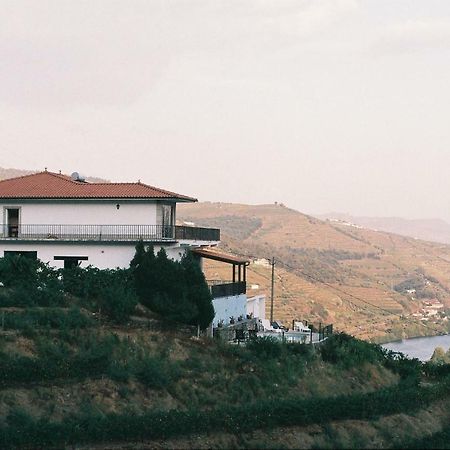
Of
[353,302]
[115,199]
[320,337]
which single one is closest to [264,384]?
[320,337]

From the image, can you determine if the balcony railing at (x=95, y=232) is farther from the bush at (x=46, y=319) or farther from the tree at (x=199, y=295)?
the bush at (x=46, y=319)

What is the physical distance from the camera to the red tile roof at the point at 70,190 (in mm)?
49188

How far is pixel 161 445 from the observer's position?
100ft

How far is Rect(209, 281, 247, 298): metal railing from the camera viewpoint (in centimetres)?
5050

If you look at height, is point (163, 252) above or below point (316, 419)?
above

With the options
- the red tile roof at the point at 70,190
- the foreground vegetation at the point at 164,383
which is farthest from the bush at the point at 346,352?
the red tile roof at the point at 70,190

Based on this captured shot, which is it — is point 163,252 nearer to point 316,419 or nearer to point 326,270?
point 316,419

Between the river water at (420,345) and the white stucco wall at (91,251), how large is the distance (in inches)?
3038

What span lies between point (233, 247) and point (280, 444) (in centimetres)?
13927

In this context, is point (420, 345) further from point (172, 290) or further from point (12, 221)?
point (172, 290)

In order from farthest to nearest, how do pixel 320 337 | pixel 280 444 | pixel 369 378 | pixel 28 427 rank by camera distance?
pixel 320 337, pixel 369 378, pixel 280 444, pixel 28 427

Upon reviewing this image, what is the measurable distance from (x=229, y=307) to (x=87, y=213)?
32.4 ft

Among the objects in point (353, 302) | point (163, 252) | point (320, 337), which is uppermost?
point (163, 252)

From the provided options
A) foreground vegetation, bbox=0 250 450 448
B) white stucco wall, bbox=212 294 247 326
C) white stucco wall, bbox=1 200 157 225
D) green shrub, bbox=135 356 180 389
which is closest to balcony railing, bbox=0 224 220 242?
white stucco wall, bbox=1 200 157 225
